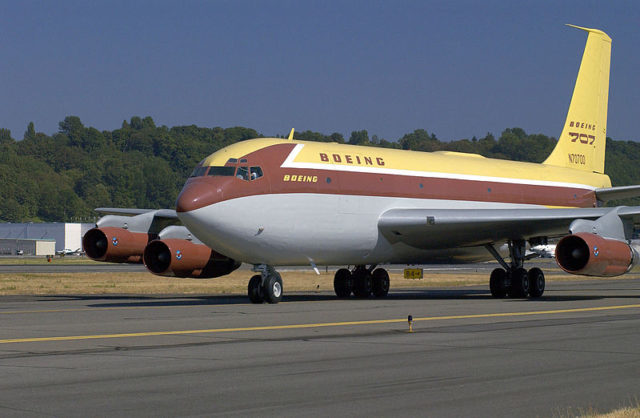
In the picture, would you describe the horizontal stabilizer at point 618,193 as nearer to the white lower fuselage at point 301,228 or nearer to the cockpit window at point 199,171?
the white lower fuselage at point 301,228

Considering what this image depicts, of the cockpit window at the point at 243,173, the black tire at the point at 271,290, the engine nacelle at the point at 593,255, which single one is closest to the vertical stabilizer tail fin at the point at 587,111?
the engine nacelle at the point at 593,255

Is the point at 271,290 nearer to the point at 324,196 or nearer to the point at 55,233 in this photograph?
the point at 324,196

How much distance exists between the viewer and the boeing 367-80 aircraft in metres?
27.1

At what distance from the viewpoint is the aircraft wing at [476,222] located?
97.7ft

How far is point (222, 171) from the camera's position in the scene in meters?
27.2

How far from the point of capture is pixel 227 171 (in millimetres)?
27156

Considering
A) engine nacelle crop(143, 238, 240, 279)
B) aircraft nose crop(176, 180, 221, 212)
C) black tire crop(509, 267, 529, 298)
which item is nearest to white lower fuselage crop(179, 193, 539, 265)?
aircraft nose crop(176, 180, 221, 212)

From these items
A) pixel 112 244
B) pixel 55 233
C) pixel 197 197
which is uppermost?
pixel 55 233

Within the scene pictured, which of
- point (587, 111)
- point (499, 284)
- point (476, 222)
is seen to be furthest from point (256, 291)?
point (587, 111)

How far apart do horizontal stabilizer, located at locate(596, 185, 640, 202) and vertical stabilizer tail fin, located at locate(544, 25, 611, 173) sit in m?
Answer: 1.90

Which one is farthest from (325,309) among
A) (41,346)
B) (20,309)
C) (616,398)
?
(616,398)

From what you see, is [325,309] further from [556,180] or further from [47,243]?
[47,243]

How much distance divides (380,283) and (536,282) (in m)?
5.75

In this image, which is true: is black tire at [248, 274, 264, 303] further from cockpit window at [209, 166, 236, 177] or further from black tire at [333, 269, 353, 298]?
black tire at [333, 269, 353, 298]
